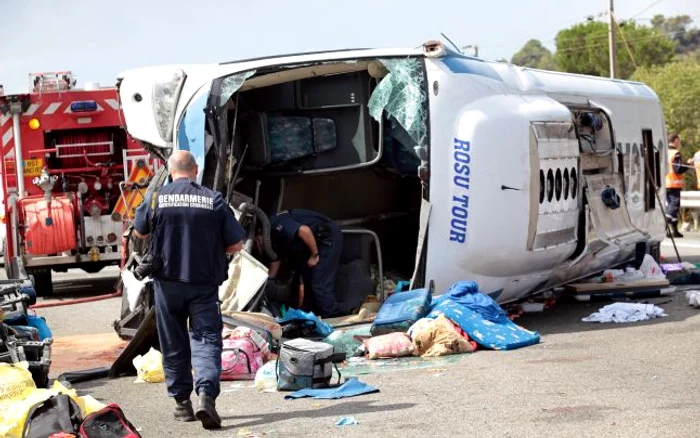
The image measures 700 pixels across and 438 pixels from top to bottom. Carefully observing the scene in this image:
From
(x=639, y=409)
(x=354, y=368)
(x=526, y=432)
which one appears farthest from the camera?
(x=354, y=368)

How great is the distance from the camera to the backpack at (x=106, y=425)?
6.73 meters

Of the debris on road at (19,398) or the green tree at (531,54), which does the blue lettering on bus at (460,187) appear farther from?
the green tree at (531,54)

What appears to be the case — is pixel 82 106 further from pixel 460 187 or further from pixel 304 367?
pixel 304 367

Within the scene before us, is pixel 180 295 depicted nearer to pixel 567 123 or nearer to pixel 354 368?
pixel 354 368

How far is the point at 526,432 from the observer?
699 centimetres

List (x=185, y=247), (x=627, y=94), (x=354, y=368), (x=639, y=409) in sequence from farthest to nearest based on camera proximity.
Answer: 1. (x=627, y=94)
2. (x=354, y=368)
3. (x=185, y=247)
4. (x=639, y=409)

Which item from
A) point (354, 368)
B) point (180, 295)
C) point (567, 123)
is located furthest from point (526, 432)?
point (567, 123)

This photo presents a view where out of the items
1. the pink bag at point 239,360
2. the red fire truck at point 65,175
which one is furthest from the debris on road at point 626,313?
the red fire truck at point 65,175

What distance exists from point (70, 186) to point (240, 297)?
7.56m

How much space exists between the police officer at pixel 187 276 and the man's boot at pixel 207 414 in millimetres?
275

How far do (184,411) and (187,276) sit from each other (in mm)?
845

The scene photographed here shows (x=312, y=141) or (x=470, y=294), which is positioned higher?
(x=312, y=141)

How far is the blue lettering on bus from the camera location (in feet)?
36.9

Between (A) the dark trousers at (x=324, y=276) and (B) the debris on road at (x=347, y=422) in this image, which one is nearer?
(B) the debris on road at (x=347, y=422)
